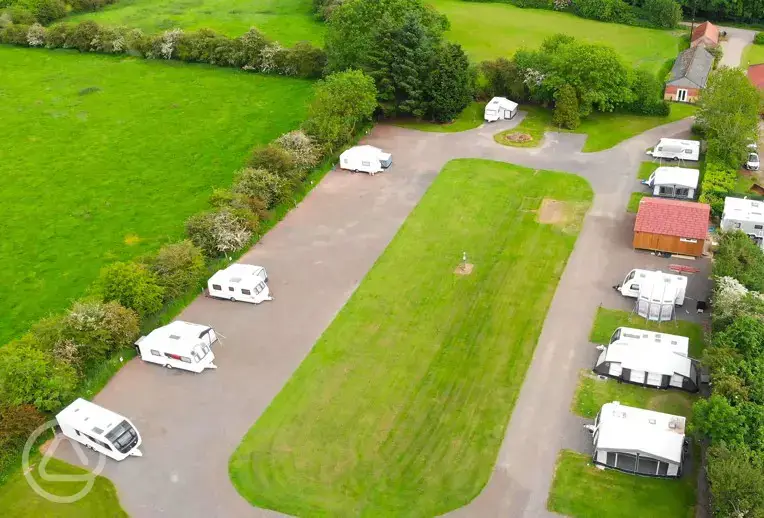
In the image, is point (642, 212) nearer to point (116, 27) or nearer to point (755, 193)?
point (755, 193)

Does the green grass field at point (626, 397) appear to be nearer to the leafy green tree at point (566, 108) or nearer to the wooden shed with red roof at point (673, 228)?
the wooden shed with red roof at point (673, 228)

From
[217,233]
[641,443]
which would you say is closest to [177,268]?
[217,233]

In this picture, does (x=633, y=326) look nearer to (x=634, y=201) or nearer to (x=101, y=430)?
(x=634, y=201)

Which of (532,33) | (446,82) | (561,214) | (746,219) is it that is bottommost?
(561,214)

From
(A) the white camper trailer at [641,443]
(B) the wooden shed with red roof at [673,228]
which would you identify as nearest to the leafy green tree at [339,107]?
(B) the wooden shed with red roof at [673,228]

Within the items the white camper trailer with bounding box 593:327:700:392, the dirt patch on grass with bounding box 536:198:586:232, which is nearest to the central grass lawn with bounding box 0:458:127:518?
the white camper trailer with bounding box 593:327:700:392

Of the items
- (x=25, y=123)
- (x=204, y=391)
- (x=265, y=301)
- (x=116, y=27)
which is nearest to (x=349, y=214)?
(x=265, y=301)
